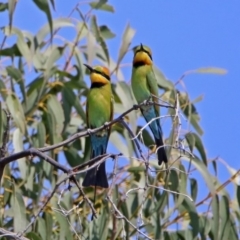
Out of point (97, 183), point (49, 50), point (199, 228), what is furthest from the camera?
point (49, 50)

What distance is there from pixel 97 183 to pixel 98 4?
102 cm

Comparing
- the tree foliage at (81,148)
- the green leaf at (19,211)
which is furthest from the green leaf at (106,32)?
the green leaf at (19,211)

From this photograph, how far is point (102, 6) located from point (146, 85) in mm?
830

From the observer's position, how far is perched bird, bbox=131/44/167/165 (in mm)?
2281

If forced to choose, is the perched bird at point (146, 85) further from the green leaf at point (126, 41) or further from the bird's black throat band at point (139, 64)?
the green leaf at point (126, 41)

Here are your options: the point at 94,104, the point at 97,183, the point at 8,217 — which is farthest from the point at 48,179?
the point at 97,183

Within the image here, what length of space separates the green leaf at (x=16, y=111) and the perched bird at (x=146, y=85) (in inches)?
16.6

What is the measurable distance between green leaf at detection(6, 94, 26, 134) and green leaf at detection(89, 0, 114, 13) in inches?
20.5

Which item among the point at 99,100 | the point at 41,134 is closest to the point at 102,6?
the point at 41,134

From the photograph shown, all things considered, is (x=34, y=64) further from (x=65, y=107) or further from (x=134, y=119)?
(x=134, y=119)

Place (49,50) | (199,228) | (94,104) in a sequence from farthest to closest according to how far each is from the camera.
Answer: (49,50) → (199,228) → (94,104)

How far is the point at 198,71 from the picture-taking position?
2977mm

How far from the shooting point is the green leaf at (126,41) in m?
2.97

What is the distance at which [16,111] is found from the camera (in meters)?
2.74
